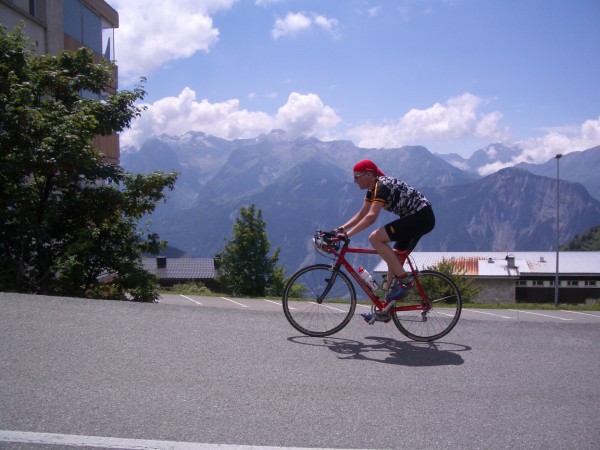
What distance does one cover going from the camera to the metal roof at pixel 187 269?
74075mm

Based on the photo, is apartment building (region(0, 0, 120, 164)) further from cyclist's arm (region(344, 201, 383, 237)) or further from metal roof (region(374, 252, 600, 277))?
metal roof (region(374, 252, 600, 277))

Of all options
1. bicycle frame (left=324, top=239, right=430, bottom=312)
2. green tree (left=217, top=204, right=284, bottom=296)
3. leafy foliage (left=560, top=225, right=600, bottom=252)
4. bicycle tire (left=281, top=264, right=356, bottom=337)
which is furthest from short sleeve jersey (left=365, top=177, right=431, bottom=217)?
leafy foliage (left=560, top=225, right=600, bottom=252)

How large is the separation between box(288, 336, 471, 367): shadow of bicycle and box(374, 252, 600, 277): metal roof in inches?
2104

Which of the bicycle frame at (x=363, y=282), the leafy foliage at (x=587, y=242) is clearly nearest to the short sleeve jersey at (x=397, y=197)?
the bicycle frame at (x=363, y=282)

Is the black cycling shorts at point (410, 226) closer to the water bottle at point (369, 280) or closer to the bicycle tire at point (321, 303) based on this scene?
the water bottle at point (369, 280)

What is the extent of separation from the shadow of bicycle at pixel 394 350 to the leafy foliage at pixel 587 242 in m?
117

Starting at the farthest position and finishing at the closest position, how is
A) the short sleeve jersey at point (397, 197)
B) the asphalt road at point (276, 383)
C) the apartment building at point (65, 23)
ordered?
the apartment building at point (65, 23)
the short sleeve jersey at point (397, 197)
the asphalt road at point (276, 383)

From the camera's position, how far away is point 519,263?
6581 cm

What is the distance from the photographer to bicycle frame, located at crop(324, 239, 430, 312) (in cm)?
600

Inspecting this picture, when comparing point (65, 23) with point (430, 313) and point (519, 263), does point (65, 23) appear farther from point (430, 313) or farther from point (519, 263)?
point (519, 263)

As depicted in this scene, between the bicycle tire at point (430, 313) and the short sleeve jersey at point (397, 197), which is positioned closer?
the short sleeve jersey at point (397, 197)

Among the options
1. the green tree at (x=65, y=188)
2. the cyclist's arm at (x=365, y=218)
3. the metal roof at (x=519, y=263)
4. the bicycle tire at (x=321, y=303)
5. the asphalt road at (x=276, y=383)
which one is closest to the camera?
the asphalt road at (x=276, y=383)

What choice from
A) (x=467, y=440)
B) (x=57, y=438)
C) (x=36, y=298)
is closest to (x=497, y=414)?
(x=467, y=440)

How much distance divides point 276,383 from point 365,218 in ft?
6.51
